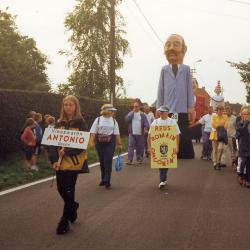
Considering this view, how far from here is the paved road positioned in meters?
6.69

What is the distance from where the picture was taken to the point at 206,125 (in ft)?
59.7

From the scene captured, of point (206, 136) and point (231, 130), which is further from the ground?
point (231, 130)

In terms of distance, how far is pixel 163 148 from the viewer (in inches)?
450

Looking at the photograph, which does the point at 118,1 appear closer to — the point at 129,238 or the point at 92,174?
the point at 92,174

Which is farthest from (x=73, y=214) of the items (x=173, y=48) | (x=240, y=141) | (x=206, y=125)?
(x=206, y=125)

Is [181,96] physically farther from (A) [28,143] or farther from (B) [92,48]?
(B) [92,48]

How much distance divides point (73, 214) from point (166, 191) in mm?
3653

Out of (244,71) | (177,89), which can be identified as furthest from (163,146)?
(244,71)

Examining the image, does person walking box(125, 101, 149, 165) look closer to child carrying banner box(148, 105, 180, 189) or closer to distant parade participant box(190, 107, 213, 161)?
distant parade participant box(190, 107, 213, 161)

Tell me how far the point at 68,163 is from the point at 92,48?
38882 millimetres

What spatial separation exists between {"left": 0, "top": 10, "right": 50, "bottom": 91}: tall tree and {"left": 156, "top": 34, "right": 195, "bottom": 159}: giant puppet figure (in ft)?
137

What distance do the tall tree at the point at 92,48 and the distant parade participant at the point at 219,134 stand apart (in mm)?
29279

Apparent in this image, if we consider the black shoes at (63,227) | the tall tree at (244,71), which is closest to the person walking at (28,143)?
the black shoes at (63,227)

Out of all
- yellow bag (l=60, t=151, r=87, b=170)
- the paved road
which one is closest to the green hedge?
the paved road
